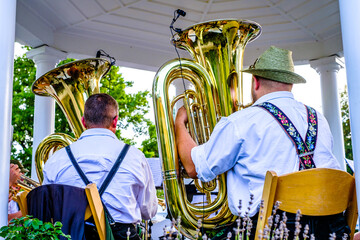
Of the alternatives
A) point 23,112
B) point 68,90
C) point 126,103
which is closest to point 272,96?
point 68,90

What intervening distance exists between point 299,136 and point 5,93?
1.63 metres

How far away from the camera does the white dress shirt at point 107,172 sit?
284 centimetres

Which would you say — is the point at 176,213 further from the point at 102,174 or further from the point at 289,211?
the point at 289,211

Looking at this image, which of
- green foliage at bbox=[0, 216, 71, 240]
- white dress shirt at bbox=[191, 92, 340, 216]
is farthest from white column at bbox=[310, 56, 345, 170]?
green foliage at bbox=[0, 216, 71, 240]

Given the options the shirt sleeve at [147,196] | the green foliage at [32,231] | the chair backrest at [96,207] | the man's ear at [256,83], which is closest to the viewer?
the green foliage at [32,231]

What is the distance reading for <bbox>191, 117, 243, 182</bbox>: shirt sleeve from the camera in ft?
7.94

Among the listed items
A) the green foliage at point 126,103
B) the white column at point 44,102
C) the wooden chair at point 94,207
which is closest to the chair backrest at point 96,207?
the wooden chair at point 94,207

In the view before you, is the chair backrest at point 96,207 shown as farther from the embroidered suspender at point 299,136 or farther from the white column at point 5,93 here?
the embroidered suspender at point 299,136

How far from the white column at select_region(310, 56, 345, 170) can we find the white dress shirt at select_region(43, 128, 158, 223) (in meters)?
5.03

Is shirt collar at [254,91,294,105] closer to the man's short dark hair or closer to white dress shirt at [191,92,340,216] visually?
white dress shirt at [191,92,340,216]

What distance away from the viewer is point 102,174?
9.37 feet

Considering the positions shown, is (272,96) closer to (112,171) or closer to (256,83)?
(256,83)

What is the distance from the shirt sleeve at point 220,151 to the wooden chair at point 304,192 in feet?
1.50

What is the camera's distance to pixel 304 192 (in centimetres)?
202
